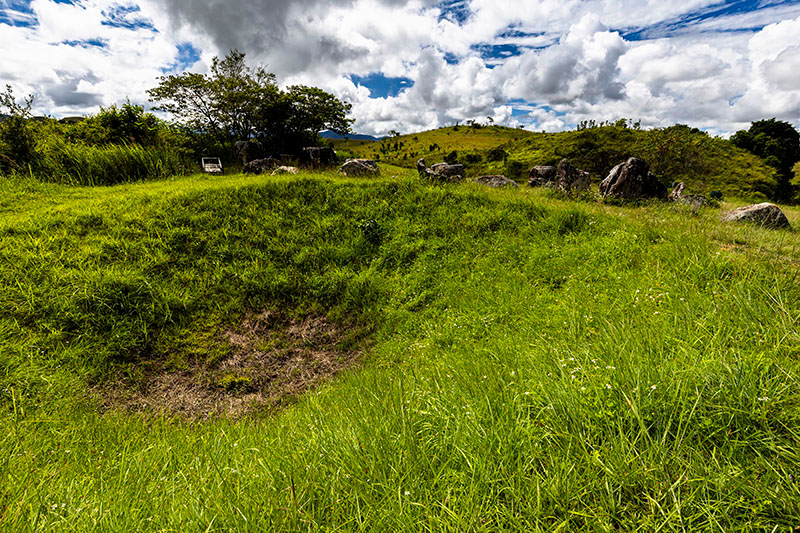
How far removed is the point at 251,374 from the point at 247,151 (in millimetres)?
18039

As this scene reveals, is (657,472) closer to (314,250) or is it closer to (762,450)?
(762,450)

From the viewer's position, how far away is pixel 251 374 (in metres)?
5.55

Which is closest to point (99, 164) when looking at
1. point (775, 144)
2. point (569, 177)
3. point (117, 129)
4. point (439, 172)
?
point (117, 129)

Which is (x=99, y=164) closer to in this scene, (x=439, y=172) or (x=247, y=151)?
(x=247, y=151)

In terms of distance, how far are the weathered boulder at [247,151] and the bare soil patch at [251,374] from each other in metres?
16.4

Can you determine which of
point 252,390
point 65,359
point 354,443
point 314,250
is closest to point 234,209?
point 314,250

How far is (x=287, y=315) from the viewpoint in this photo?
675 centimetres

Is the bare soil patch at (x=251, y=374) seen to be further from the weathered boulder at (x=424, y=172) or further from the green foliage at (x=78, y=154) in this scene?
the green foliage at (x=78, y=154)

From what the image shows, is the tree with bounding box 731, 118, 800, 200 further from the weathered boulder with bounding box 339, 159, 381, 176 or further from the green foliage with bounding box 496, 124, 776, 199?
the weathered boulder with bounding box 339, 159, 381, 176

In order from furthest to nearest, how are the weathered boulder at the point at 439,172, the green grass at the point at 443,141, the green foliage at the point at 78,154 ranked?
the green grass at the point at 443,141
the weathered boulder at the point at 439,172
the green foliage at the point at 78,154

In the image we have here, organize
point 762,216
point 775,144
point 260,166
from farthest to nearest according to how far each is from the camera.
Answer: point 775,144 → point 260,166 → point 762,216

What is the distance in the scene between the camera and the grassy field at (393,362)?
1.63 meters

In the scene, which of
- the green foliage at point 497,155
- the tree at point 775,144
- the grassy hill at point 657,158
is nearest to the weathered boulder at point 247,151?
the grassy hill at point 657,158

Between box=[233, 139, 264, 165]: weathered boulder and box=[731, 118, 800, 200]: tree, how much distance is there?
180 feet
